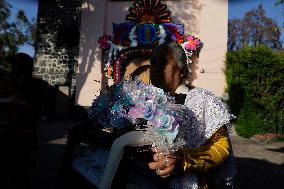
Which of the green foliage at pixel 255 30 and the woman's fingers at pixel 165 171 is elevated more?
the green foliage at pixel 255 30

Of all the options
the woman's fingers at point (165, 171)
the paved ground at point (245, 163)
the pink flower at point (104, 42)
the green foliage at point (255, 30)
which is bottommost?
the paved ground at point (245, 163)

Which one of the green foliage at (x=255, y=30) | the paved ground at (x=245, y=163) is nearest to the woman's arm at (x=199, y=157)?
the paved ground at (x=245, y=163)

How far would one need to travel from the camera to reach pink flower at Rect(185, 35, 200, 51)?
1379cm

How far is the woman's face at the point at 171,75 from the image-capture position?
1.85m

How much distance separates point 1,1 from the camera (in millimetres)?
22625

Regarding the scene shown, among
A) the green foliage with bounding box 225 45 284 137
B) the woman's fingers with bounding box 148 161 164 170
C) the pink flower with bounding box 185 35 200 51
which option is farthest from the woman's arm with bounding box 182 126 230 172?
the pink flower with bounding box 185 35 200 51

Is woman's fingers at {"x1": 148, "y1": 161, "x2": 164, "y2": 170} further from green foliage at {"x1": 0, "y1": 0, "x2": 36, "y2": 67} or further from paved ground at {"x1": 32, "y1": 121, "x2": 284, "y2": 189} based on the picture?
green foliage at {"x1": 0, "y1": 0, "x2": 36, "y2": 67}

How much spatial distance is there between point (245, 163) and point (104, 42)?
8.70 metres

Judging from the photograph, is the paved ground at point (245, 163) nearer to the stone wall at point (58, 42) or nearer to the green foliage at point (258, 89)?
the green foliage at point (258, 89)

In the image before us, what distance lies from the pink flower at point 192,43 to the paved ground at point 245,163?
4.47 m

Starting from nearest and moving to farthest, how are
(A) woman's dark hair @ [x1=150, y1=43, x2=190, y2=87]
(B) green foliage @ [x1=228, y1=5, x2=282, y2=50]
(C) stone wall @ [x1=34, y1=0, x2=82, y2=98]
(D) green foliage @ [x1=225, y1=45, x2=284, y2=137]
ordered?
(A) woman's dark hair @ [x1=150, y1=43, x2=190, y2=87], (D) green foliage @ [x1=225, y1=45, x2=284, y2=137], (C) stone wall @ [x1=34, y1=0, x2=82, y2=98], (B) green foliage @ [x1=228, y1=5, x2=282, y2=50]

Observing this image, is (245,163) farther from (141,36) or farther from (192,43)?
(141,36)

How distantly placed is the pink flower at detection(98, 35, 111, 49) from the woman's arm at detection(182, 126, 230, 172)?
42.4 feet

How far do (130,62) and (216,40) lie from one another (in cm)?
373
